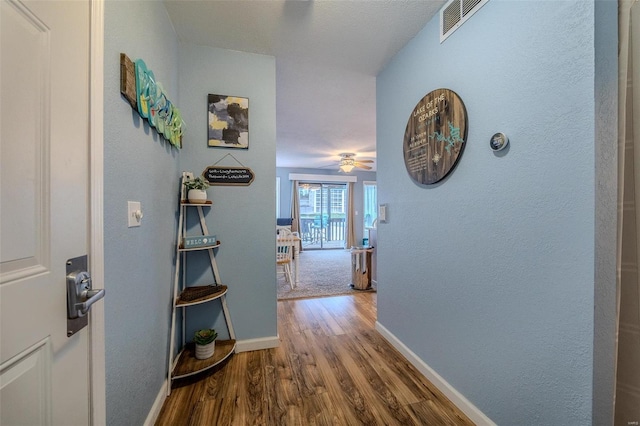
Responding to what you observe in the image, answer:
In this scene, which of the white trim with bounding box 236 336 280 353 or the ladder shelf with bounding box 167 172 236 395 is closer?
the ladder shelf with bounding box 167 172 236 395

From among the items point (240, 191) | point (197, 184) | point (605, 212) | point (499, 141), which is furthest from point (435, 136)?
point (197, 184)

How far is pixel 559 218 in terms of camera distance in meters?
0.93

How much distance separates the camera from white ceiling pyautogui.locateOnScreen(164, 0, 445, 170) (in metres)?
1.48

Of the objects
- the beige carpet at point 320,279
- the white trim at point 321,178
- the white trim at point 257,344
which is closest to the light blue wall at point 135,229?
the white trim at point 257,344

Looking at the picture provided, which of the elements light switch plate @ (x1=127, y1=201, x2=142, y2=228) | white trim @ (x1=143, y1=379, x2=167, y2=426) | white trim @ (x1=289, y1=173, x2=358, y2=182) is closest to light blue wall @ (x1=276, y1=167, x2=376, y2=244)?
white trim @ (x1=289, y1=173, x2=358, y2=182)

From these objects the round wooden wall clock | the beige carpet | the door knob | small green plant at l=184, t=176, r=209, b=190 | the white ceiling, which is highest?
the white ceiling

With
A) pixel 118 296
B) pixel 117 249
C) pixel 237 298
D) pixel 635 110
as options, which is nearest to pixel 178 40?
pixel 117 249

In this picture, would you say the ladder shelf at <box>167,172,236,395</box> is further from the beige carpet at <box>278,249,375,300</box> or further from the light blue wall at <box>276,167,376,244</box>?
the light blue wall at <box>276,167,376,244</box>

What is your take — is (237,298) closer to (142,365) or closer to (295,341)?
(295,341)

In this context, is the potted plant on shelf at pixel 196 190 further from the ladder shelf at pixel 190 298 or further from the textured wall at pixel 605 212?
the textured wall at pixel 605 212

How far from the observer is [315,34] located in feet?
5.63

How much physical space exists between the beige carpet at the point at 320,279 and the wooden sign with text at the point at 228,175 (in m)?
1.85

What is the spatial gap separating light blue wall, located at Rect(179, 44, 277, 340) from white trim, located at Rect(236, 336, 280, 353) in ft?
0.11

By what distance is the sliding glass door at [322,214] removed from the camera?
7387 mm
